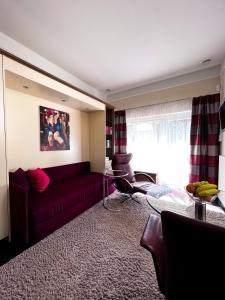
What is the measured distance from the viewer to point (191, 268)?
708 mm

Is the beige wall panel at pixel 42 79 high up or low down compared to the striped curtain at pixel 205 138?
up

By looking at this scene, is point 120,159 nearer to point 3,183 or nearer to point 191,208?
point 191,208

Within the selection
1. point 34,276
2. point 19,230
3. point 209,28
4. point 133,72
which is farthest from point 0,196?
point 209,28

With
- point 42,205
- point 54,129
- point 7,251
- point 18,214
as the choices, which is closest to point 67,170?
point 54,129

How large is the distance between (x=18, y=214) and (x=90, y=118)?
2812 millimetres

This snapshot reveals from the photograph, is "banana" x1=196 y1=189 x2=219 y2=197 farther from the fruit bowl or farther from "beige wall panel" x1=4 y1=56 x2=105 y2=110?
"beige wall panel" x1=4 y1=56 x2=105 y2=110

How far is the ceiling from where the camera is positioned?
1.71 metres

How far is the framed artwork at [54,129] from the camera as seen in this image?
9.31 feet

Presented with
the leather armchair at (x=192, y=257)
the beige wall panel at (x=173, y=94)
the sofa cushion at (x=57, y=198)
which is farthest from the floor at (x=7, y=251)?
the beige wall panel at (x=173, y=94)

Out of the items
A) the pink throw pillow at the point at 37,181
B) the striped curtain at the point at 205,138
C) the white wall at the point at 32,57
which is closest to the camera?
the white wall at the point at 32,57

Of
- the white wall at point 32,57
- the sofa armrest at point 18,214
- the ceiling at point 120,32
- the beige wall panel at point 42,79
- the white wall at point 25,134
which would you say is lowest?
the sofa armrest at point 18,214

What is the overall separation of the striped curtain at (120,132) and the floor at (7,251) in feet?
10.1

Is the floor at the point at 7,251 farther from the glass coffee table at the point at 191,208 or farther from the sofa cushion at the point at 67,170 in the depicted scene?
the glass coffee table at the point at 191,208

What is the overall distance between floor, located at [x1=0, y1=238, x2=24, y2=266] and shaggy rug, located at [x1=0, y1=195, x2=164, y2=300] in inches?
3.8
